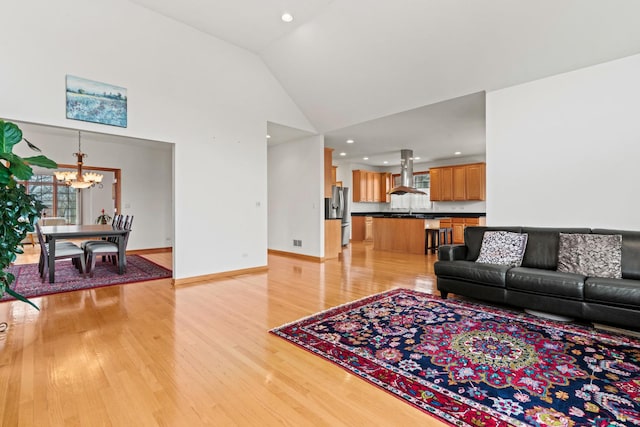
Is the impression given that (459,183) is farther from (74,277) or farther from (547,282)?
(74,277)

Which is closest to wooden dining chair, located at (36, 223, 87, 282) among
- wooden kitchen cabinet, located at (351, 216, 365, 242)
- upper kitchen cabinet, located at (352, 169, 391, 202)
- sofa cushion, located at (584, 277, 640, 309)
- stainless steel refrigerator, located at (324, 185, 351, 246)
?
stainless steel refrigerator, located at (324, 185, 351, 246)

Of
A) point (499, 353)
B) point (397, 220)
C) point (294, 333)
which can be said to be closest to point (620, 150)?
point (499, 353)

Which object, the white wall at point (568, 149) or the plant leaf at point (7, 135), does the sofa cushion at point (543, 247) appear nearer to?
the white wall at point (568, 149)

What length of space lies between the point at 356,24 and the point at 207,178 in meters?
3.02

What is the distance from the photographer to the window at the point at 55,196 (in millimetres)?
9820

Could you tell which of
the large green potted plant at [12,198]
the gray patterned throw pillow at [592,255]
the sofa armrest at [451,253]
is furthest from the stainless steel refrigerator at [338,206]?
the large green potted plant at [12,198]

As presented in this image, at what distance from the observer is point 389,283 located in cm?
455

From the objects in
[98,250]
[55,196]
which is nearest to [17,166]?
[98,250]

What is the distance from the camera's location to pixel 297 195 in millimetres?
6984

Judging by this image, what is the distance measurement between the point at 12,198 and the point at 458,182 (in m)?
9.37

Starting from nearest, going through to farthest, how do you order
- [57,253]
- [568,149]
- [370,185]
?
[568,149] < [57,253] < [370,185]

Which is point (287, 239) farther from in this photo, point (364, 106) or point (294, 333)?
point (294, 333)

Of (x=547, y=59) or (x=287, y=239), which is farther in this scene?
(x=287, y=239)

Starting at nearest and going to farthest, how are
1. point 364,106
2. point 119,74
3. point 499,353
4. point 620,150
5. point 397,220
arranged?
1. point 499,353
2. point 620,150
3. point 119,74
4. point 364,106
5. point 397,220
